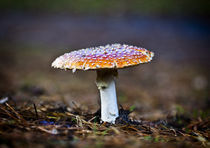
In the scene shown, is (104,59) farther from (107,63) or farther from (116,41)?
(116,41)

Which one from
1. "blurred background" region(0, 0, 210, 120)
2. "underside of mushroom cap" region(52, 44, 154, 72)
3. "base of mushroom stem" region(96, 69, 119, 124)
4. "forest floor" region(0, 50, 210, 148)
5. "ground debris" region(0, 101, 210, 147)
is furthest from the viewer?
"blurred background" region(0, 0, 210, 120)

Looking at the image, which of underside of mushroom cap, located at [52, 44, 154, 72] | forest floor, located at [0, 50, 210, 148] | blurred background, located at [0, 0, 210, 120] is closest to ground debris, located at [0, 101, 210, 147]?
forest floor, located at [0, 50, 210, 148]

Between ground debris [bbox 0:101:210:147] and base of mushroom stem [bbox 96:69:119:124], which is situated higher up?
base of mushroom stem [bbox 96:69:119:124]

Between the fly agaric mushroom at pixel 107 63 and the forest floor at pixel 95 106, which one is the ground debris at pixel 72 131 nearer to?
the forest floor at pixel 95 106

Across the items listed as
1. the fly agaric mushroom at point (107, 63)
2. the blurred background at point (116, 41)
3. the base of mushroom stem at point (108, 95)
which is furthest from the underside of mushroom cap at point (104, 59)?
the blurred background at point (116, 41)

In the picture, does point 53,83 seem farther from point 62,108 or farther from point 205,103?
point 205,103

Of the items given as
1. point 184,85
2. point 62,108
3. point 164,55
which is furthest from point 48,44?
point 62,108

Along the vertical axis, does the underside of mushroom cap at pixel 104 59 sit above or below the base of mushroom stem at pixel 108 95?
above

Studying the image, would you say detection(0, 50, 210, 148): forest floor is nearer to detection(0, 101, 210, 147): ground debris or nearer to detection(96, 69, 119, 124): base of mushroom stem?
detection(0, 101, 210, 147): ground debris

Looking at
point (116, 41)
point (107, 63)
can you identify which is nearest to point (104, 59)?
point (107, 63)
